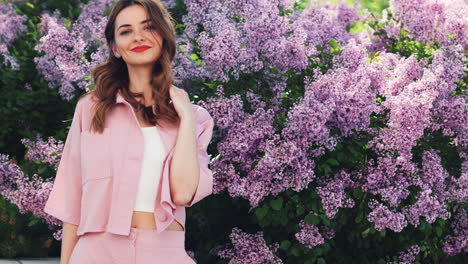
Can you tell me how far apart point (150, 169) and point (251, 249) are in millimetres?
1457

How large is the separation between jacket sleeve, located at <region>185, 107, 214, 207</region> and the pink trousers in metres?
0.21

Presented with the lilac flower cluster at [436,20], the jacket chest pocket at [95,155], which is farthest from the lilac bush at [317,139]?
the jacket chest pocket at [95,155]

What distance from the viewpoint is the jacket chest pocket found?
2.95 meters

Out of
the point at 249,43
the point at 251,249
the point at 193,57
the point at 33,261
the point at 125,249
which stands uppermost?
the point at 249,43

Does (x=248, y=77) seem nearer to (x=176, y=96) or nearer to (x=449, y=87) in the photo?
(x=449, y=87)

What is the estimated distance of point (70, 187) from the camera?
9.98ft

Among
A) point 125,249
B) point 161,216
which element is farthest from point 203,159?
point 125,249

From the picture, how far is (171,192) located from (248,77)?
1670 mm

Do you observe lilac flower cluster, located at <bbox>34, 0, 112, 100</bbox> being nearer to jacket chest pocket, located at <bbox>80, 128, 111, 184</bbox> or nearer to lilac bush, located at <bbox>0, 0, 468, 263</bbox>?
lilac bush, located at <bbox>0, 0, 468, 263</bbox>

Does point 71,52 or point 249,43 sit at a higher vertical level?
point 249,43

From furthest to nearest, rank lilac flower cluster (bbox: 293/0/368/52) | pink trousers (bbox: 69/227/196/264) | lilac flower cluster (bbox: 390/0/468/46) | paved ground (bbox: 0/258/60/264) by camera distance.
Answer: paved ground (bbox: 0/258/60/264), lilac flower cluster (bbox: 390/0/468/46), lilac flower cluster (bbox: 293/0/368/52), pink trousers (bbox: 69/227/196/264)

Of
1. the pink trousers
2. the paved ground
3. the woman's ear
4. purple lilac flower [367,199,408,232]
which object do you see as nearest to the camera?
the pink trousers

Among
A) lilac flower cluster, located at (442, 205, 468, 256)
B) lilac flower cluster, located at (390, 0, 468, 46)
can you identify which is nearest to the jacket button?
lilac flower cluster, located at (442, 205, 468, 256)

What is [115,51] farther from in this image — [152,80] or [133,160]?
[133,160]
